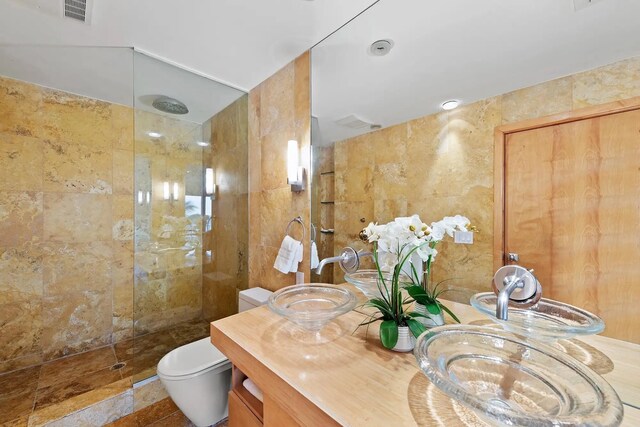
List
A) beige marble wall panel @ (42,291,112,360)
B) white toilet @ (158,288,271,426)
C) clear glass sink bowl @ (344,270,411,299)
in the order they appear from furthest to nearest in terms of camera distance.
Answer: beige marble wall panel @ (42,291,112,360) < white toilet @ (158,288,271,426) < clear glass sink bowl @ (344,270,411,299)

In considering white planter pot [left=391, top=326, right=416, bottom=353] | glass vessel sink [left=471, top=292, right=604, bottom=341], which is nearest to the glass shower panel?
white planter pot [left=391, top=326, right=416, bottom=353]

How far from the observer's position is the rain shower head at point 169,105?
78.6 inches

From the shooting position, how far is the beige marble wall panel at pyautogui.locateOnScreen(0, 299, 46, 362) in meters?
1.98

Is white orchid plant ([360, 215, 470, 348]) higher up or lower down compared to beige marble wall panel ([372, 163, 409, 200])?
lower down

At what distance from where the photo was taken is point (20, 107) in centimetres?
204

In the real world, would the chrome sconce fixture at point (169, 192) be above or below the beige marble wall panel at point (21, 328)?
above

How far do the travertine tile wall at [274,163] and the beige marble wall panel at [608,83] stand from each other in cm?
128

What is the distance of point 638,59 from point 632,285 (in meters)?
0.59

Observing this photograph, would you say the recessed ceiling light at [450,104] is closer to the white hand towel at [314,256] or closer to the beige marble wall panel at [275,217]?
the white hand towel at [314,256]

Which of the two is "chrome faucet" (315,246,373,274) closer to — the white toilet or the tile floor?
the white toilet

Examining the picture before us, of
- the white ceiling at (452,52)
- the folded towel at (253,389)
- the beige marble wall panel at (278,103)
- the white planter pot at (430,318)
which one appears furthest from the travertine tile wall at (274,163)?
the white planter pot at (430,318)

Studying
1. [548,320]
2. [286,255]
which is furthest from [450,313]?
[286,255]

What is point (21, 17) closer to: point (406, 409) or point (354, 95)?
point (354, 95)

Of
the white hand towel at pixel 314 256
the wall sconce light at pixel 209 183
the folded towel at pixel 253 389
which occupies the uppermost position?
the wall sconce light at pixel 209 183
